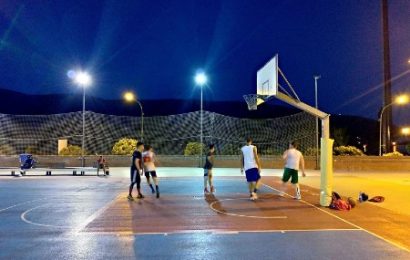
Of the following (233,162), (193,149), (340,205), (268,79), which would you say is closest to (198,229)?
(340,205)

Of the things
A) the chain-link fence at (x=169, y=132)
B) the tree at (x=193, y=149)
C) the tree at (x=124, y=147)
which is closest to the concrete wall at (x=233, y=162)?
the tree at (x=193, y=149)

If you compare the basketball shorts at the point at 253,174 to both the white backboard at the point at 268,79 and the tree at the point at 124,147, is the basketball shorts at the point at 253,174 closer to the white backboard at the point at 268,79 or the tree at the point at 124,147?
the white backboard at the point at 268,79

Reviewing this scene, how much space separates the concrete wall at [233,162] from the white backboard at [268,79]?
839 inches

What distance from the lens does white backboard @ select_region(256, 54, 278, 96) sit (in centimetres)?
1388

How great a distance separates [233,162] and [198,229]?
29.1 m

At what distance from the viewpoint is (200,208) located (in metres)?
12.4

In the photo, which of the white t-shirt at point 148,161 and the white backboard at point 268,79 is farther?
the white t-shirt at point 148,161

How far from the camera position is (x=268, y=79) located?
14.8 m

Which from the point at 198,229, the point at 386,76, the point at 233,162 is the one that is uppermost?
the point at 386,76

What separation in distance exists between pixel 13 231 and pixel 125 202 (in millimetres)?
4842

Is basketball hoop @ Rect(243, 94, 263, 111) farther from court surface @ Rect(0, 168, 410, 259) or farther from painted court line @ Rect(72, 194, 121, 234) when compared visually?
painted court line @ Rect(72, 194, 121, 234)

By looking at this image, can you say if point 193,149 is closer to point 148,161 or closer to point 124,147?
point 124,147

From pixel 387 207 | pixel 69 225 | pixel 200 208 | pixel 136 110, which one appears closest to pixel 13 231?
pixel 69 225

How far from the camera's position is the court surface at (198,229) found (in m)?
7.41
